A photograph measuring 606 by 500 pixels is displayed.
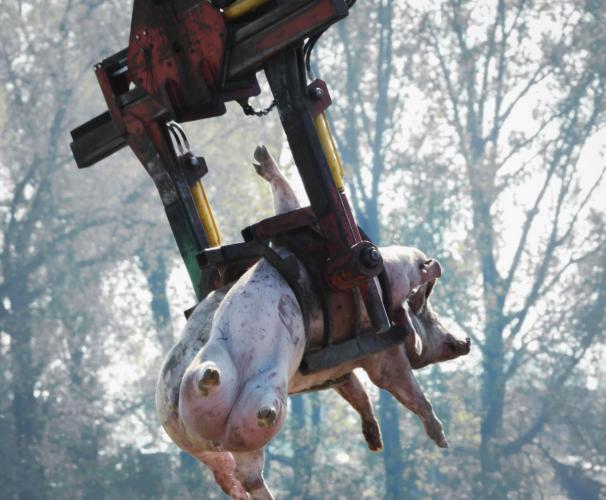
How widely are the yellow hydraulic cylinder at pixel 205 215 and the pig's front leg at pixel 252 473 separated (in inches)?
45.8

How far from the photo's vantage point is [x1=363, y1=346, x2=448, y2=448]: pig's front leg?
5.34 m

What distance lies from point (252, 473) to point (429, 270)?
1.32m

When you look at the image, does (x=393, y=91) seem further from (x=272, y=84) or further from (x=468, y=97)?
(x=272, y=84)

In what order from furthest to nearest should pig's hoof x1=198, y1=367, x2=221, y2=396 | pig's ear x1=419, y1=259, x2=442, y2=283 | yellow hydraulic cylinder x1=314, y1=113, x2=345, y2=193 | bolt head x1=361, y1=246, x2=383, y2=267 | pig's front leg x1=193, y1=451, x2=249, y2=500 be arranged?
pig's ear x1=419, y1=259, x2=442, y2=283 → pig's front leg x1=193, y1=451, x2=249, y2=500 → yellow hydraulic cylinder x1=314, y1=113, x2=345, y2=193 → bolt head x1=361, y1=246, x2=383, y2=267 → pig's hoof x1=198, y1=367, x2=221, y2=396

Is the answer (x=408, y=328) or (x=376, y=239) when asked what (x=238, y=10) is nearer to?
(x=408, y=328)

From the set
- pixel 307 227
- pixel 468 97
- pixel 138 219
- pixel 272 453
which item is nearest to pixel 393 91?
pixel 468 97

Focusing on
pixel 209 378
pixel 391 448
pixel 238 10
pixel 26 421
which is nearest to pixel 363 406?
pixel 209 378

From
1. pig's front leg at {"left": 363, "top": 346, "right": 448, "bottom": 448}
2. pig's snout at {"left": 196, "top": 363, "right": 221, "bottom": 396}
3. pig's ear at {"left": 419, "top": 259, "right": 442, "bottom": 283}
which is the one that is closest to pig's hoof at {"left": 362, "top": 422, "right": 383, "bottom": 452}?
pig's front leg at {"left": 363, "top": 346, "right": 448, "bottom": 448}

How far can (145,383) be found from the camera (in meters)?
22.0

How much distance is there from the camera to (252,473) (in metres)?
4.61

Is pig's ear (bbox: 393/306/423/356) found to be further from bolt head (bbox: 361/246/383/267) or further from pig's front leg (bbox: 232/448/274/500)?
pig's front leg (bbox: 232/448/274/500)

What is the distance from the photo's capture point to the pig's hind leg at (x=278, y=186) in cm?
547

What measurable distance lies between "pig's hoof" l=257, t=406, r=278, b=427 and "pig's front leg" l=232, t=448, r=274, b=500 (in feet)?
0.88

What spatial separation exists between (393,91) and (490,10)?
2.21 m
